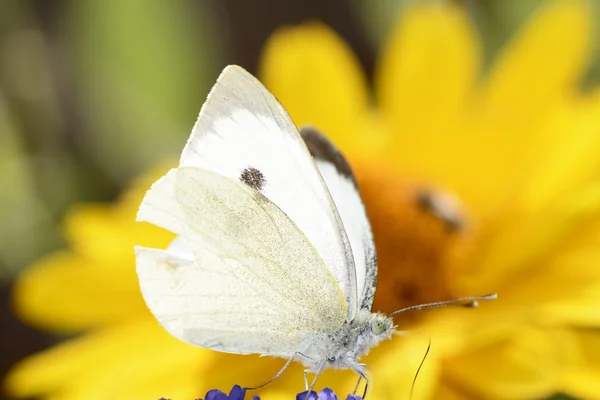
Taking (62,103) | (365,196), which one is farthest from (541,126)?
(62,103)

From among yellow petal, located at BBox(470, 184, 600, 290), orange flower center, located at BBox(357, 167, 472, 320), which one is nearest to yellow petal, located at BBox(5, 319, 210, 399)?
orange flower center, located at BBox(357, 167, 472, 320)

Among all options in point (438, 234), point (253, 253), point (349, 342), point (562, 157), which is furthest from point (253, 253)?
point (562, 157)

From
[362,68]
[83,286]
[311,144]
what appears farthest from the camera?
[362,68]

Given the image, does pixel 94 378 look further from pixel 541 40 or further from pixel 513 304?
pixel 541 40

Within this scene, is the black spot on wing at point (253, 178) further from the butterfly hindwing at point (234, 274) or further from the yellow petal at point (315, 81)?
the yellow petal at point (315, 81)

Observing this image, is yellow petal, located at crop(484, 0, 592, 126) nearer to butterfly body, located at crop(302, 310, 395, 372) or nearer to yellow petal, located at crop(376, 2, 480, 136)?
yellow petal, located at crop(376, 2, 480, 136)

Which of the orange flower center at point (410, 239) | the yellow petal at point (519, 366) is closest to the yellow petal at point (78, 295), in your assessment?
the orange flower center at point (410, 239)
